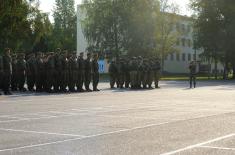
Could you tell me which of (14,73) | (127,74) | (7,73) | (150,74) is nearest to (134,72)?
(127,74)

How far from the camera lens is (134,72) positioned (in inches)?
1377

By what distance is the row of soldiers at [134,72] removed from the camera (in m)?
35.1

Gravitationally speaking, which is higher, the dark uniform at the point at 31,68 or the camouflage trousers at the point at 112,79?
the dark uniform at the point at 31,68

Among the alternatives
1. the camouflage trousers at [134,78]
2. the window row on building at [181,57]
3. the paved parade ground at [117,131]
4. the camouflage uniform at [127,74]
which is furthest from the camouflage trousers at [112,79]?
the window row on building at [181,57]

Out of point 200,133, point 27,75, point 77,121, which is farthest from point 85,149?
point 27,75

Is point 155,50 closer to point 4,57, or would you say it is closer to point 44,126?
point 4,57

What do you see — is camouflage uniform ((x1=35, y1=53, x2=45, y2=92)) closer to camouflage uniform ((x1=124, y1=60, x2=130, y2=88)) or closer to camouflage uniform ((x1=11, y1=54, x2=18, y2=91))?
camouflage uniform ((x1=11, y1=54, x2=18, y2=91))

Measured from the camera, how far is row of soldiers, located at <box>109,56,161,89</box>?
115 ft

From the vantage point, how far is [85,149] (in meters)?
9.10

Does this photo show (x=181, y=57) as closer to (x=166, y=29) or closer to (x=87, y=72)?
(x=166, y=29)

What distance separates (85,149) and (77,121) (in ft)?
14.8

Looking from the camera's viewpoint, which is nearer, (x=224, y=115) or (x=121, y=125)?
(x=121, y=125)

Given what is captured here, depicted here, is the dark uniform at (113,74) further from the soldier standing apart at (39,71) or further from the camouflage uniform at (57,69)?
the soldier standing apart at (39,71)

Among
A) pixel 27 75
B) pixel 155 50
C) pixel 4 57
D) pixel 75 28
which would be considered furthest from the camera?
pixel 75 28
